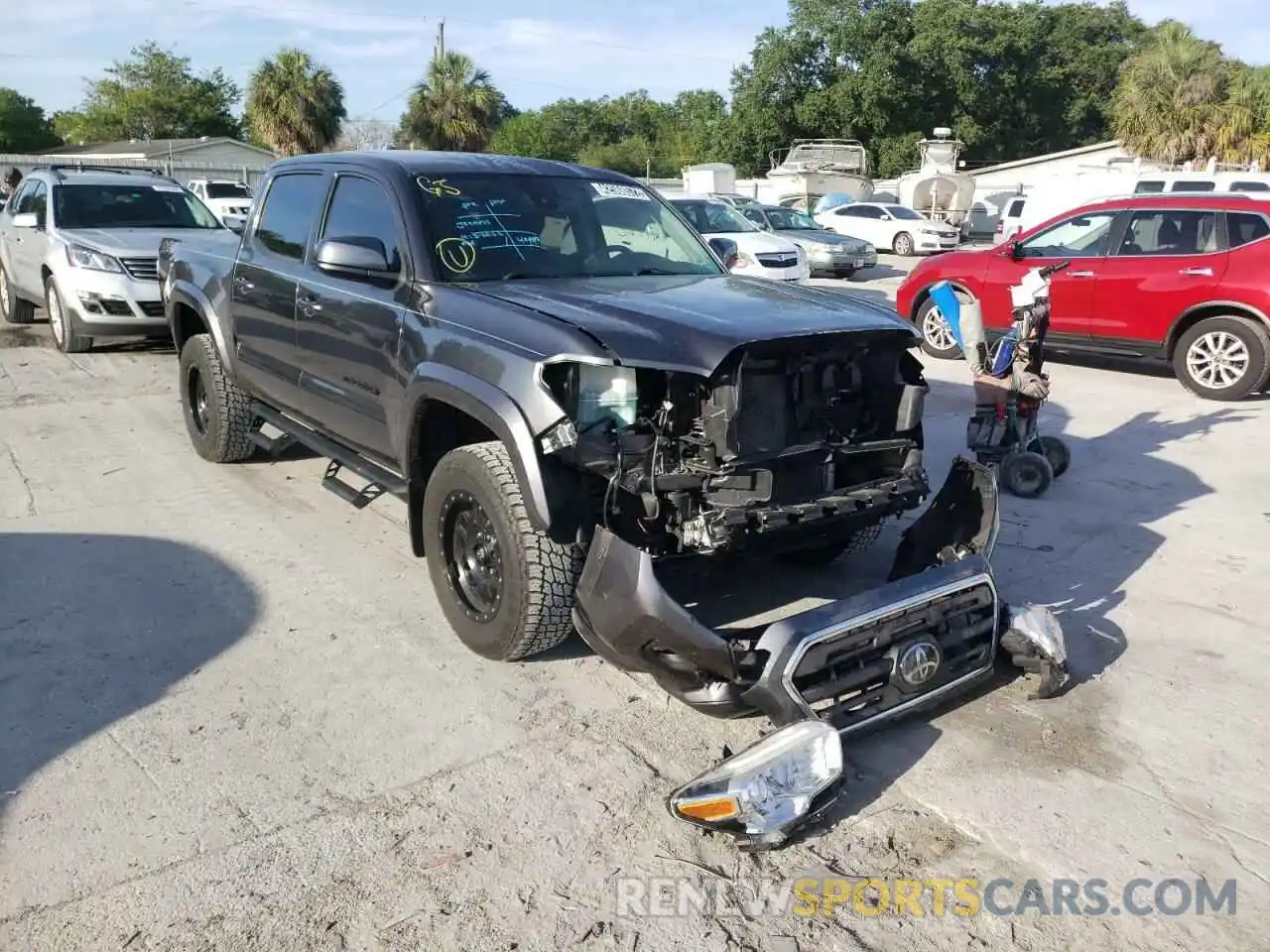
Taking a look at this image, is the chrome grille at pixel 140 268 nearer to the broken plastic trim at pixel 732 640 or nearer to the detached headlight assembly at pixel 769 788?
the broken plastic trim at pixel 732 640

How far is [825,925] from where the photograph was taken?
2.65m

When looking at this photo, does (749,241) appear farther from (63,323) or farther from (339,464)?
(339,464)

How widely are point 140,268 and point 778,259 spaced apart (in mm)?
9893

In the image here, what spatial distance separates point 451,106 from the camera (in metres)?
36.6

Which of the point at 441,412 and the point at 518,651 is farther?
the point at 441,412

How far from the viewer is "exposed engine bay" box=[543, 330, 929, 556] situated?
11.1 feet

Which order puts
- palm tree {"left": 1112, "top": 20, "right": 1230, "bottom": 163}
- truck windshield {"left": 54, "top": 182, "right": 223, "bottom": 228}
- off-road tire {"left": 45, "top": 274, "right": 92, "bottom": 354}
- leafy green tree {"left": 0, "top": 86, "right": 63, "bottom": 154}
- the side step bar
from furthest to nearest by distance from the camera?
leafy green tree {"left": 0, "top": 86, "right": 63, "bottom": 154} < palm tree {"left": 1112, "top": 20, "right": 1230, "bottom": 163} < truck windshield {"left": 54, "top": 182, "right": 223, "bottom": 228} < off-road tire {"left": 45, "top": 274, "right": 92, "bottom": 354} < the side step bar

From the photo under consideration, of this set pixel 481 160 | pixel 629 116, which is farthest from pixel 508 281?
pixel 629 116

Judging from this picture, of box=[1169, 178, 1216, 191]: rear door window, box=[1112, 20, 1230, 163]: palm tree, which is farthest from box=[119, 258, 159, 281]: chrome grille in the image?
box=[1112, 20, 1230, 163]: palm tree

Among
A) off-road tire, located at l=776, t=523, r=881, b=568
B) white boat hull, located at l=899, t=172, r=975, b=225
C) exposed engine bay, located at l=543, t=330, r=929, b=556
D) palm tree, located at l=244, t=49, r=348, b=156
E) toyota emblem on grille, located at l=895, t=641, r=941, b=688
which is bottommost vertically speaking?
off-road tire, located at l=776, t=523, r=881, b=568

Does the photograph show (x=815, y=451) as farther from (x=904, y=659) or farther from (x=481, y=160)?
(x=481, y=160)

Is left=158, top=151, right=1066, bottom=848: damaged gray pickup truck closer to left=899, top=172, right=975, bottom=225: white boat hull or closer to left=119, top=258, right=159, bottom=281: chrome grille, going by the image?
left=119, top=258, right=159, bottom=281: chrome grille

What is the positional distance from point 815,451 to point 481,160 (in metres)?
2.32

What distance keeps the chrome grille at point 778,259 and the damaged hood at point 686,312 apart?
11962 mm
